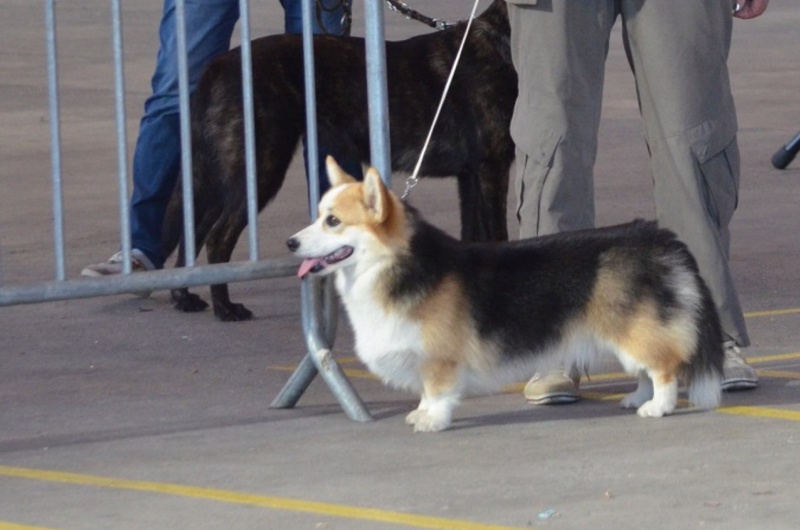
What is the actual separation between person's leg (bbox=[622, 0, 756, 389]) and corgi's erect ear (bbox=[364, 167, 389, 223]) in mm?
1029

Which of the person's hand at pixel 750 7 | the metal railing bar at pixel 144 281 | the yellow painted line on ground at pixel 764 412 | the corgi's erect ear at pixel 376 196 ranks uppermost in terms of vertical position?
the person's hand at pixel 750 7

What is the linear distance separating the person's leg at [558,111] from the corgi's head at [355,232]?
2.09 feet

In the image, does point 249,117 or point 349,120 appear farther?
point 349,120

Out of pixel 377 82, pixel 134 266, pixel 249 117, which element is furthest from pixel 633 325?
pixel 134 266

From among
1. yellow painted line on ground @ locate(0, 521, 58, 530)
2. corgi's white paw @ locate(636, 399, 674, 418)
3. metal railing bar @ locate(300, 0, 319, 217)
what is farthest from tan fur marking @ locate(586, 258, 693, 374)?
yellow painted line on ground @ locate(0, 521, 58, 530)

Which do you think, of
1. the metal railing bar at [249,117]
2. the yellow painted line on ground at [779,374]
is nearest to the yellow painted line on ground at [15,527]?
the metal railing bar at [249,117]

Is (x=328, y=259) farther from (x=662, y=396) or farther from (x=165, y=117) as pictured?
(x=165, y=117)

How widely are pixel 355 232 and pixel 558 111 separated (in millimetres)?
833

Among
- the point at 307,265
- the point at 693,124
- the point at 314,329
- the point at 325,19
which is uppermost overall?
the point at 325,19

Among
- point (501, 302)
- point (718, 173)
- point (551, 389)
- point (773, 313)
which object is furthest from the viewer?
point (773, 313)

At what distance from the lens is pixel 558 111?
16.6 ft

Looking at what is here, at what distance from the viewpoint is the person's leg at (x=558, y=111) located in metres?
5.04

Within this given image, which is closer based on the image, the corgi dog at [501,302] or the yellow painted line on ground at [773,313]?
the corgi dog at [501,302]

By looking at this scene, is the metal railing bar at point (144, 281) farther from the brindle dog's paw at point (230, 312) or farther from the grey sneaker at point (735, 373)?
the brindle dog's paw at point (230, 312)
